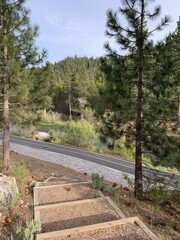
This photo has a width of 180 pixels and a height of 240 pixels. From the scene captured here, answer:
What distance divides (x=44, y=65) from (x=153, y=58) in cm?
339

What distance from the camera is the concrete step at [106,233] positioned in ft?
9.90

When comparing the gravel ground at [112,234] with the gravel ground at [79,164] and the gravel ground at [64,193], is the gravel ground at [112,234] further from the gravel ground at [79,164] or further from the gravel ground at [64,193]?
the gravel ground at [79,164]

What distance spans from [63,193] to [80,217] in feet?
4.04

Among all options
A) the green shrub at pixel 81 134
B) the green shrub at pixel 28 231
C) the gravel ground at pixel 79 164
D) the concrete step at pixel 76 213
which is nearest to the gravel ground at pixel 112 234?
the green shrub at pixel 28 231

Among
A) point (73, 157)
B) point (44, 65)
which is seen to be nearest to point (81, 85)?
point (73, 157)

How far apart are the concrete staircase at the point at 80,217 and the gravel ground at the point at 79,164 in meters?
3.84

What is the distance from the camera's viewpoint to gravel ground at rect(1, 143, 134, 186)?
356 inches

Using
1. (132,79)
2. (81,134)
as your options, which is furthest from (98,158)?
(132,79)

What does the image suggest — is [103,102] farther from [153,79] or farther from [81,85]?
[81,85]

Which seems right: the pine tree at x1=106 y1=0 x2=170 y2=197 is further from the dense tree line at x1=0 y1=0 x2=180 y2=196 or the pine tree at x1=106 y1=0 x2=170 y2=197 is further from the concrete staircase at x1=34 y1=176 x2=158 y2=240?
the concrete staircase at x1=34 y1=176 x2=158 y2=240

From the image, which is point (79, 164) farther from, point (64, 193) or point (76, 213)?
point (76, 213)

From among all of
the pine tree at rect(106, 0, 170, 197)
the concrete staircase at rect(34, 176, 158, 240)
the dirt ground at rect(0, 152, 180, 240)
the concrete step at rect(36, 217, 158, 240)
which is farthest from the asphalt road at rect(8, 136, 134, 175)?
the concrete step at rect(36, 217, 158, 240)

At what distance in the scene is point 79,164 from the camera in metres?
10.6

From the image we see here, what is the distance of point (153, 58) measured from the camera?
497cm
